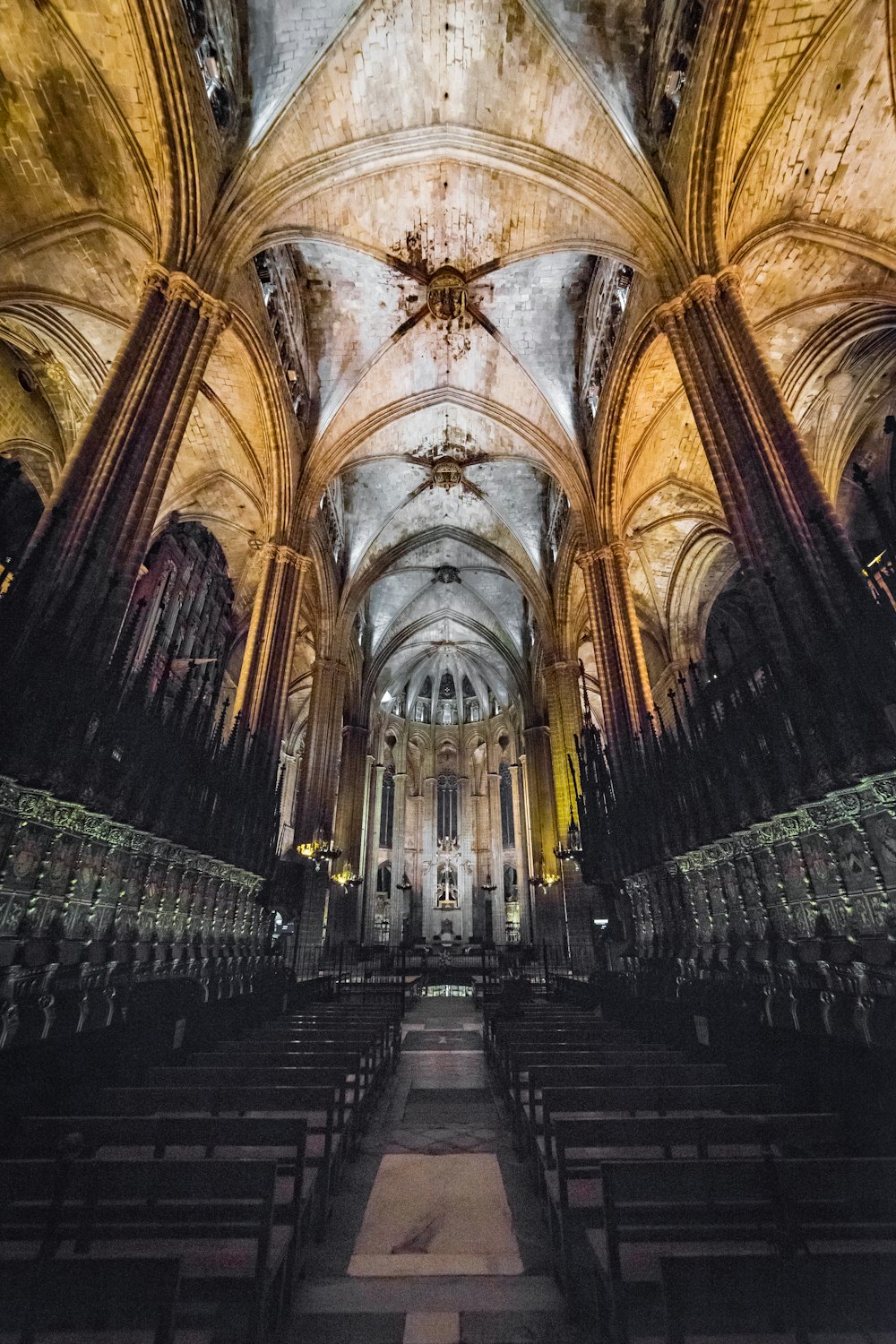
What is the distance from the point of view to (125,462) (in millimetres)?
6934

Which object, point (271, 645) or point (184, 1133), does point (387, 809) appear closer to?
point (271, 645)

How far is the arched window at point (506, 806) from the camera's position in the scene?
31.1 meters

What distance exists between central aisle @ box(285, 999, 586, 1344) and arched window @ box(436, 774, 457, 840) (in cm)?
2838

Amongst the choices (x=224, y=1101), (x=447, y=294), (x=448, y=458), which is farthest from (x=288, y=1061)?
(x=448, y=458)

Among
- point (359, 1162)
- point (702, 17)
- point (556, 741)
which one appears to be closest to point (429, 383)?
point (702, 17)

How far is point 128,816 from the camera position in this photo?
6.44m

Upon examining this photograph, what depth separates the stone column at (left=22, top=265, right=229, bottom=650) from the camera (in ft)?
19.4

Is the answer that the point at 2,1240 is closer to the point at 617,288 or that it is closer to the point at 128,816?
the point at 128,816

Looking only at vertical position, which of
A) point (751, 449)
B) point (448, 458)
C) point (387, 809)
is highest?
point (448, 458)

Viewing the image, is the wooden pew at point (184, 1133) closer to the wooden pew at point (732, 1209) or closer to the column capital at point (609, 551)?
the wooden pew at point (732, 1209)

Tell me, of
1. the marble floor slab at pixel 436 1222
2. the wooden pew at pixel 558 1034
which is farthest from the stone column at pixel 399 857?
the marble floor slab at pixel 436 1222

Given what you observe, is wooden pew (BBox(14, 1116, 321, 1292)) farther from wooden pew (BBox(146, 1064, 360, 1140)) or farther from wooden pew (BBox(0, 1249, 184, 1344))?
wooden pew (BBox(146, 1064, 360, 1140))

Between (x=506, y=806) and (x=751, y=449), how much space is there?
26.6 meters

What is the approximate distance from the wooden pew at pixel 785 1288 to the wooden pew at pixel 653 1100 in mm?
1322
